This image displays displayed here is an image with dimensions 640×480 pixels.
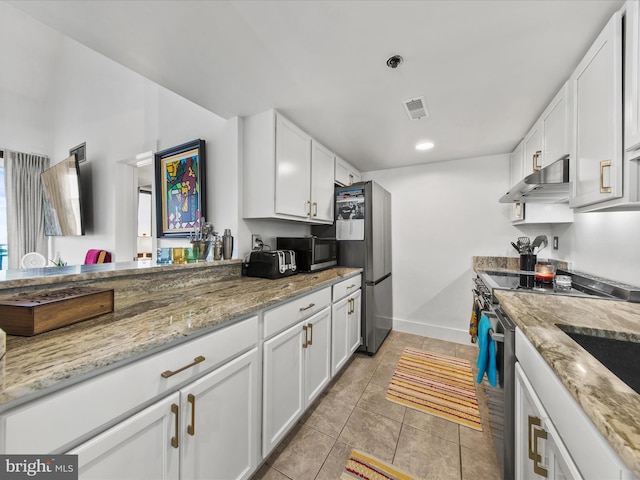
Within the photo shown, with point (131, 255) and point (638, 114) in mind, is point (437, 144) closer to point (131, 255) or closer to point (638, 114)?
point (638, 114)

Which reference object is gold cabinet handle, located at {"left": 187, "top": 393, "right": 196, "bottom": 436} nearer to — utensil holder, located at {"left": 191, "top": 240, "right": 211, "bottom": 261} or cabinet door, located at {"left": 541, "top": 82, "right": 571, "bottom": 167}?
utensil holder, located at {"left": 191, "top": 240, "right": 211, "bottom": 261}

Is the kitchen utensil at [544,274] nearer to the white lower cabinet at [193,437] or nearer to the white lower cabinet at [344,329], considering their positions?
the white lower cabinet at [344,329]

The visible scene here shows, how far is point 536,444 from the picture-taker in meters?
0.77

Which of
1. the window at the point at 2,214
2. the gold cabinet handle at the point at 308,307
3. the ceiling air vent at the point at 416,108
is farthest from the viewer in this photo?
the window at the point at 2,214

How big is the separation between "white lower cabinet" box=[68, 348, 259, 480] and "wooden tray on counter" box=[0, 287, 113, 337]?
46 centimetres

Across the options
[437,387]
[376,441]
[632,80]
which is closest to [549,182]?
[632,80]

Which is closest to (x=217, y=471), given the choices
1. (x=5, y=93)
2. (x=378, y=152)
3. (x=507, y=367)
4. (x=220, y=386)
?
(x=220, y=386)

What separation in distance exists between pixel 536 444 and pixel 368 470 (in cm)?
91

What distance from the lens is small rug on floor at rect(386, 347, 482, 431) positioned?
1762mm

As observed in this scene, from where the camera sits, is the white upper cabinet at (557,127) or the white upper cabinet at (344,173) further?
the white upper cabinet at (344,173)

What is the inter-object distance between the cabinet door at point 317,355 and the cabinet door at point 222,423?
47 centimetres

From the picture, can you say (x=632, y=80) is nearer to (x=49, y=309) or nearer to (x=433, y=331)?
(x=49, y=309)

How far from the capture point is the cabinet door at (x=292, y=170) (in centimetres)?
195
